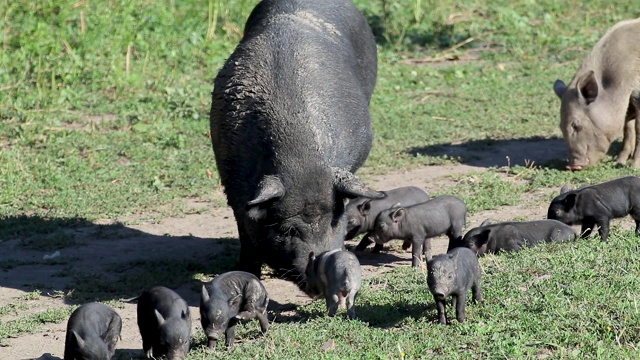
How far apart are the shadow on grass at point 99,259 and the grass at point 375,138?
0.11 feet

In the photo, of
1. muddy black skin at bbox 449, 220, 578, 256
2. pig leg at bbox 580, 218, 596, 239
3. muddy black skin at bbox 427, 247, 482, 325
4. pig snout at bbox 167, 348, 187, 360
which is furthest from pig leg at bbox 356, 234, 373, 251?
pig snout at bbox 167, 348, 187, 360

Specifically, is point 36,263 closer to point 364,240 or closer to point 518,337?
point 364,240

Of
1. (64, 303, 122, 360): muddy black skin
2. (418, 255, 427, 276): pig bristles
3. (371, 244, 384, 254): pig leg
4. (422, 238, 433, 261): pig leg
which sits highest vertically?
(64, 303, 122, 360): muddy black skin

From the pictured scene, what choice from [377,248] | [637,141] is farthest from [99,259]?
[637,141]

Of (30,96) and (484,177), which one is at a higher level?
(30,96)

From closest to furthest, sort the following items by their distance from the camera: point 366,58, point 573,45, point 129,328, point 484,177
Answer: point 129,328
point 366,58
point 484,177
point 573,45

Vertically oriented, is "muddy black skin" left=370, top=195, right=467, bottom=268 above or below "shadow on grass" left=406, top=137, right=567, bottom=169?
above

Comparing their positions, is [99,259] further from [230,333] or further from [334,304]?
[334,304]

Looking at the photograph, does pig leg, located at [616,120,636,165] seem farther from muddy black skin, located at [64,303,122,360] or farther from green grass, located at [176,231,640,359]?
muddy black skin, located at [64,303,122,360]

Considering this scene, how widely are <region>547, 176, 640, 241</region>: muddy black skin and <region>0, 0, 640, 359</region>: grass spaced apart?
10.8 inches

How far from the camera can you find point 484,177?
10641mm

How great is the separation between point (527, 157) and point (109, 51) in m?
5.70

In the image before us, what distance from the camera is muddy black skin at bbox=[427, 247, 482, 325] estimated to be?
241 inches

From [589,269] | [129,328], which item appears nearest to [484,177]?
[589,269]
